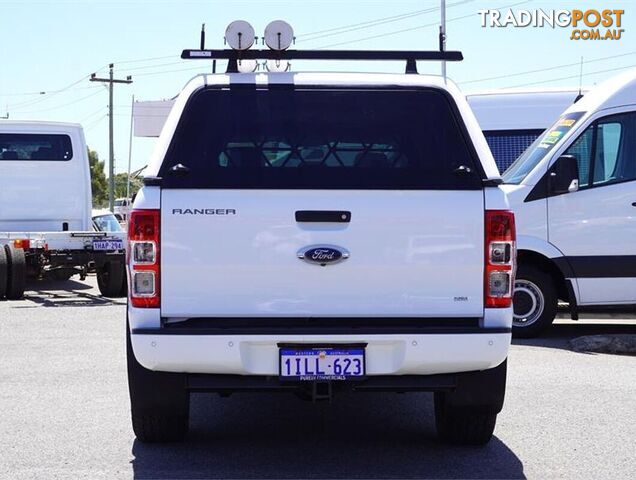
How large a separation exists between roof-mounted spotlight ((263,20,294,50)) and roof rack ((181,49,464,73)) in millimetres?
48

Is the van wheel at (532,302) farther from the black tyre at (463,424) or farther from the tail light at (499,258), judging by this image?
the tail light at (499,258)

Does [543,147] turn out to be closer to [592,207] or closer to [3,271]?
[592,207]

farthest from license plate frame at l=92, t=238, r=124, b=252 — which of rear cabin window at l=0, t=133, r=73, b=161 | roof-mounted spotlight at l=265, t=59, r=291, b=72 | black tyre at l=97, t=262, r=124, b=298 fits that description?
roof-mounted spotlight at l=265, t=59, r=291, b=72

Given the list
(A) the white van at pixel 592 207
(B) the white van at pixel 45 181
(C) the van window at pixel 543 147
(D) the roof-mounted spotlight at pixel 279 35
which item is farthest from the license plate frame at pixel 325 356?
(B) the white van at pixel 45 181

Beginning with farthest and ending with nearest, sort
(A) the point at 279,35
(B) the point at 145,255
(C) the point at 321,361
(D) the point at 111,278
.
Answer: (D) the point at 111,278 → (A) the point at 279,35 → (C) the point at 321,361 → (B) the point at 145,255

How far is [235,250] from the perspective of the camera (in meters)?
5.68

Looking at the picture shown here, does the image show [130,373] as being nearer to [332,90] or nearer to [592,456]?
[332,90]

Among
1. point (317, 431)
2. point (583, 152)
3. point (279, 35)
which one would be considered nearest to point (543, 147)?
point (583, 152)

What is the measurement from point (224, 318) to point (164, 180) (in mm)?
752

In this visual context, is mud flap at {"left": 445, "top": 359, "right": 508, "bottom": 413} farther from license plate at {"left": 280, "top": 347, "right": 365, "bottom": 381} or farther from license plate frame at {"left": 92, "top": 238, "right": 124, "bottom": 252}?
license plate frame at {"left": 92, "top": 238, "right": 124, "bottom": 252}

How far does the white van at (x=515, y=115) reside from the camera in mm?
15250

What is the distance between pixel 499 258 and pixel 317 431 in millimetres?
1971

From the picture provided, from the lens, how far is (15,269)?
1664 centimetres

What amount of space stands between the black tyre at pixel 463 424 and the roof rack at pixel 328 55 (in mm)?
1907
